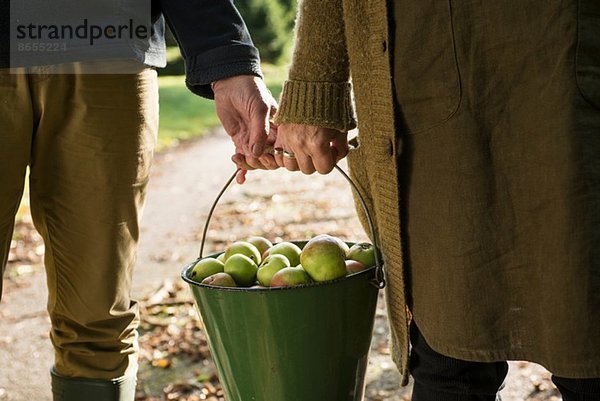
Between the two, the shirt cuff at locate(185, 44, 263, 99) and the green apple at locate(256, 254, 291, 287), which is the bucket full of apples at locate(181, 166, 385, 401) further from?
the shirt cuff at locate(185, 44, 263, 99)

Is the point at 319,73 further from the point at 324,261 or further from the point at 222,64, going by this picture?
the point at 324,261

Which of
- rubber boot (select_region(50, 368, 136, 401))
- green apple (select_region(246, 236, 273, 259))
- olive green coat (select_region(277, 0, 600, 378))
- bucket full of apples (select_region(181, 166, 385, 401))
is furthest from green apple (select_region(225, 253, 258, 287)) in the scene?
rubber boot (select_region(50, 368, 136, 401))

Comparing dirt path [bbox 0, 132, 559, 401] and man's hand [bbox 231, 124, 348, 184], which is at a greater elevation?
man's hand [bbox 231, 124, 348, 184]

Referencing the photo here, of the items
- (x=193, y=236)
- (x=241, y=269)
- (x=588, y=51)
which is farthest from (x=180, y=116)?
(x=588, y=51)

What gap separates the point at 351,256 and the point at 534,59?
0.86 m

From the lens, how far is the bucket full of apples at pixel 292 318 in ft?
7.35

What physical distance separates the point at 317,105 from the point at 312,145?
0.34ft

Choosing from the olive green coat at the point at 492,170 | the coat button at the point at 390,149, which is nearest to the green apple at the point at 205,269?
the olive green coat at the point at 492,170

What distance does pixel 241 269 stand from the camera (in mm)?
2391

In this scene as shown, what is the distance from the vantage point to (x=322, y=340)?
2.29 meters

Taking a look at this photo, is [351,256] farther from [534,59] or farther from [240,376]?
[534,59]

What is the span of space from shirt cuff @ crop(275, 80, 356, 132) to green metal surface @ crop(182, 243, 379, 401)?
0.41 metres

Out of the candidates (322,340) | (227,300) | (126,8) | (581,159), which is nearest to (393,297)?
(322,340)

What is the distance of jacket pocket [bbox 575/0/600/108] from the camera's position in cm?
177
